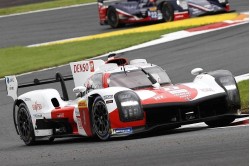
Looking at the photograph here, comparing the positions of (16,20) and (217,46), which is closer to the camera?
(217,46)

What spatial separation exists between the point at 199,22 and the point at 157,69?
48.0ft

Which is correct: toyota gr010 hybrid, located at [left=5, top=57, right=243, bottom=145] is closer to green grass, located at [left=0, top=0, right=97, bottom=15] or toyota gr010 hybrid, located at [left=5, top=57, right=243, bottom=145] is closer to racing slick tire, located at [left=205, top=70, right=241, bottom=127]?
racing slick tire, located at [left=205, top=70, right=241, bottom=127]

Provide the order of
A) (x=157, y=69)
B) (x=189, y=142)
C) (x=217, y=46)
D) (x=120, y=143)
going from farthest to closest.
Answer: (x=217, y=46)
(x=157, y=69)
(x=120, y=143)
(x=189, y=142)

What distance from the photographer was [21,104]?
15.4 meters

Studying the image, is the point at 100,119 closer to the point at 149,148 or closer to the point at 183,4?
the point at 149,148

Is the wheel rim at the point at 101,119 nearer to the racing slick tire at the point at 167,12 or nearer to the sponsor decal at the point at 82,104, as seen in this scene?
the sponsor decal at the point at 82,104

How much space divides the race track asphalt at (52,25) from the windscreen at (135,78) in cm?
1728

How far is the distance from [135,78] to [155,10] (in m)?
17.9

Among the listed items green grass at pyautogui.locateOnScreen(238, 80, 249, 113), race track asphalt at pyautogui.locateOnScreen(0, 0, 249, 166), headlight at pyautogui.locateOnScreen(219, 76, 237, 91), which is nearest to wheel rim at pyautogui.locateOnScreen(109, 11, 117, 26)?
race track asphalt at pyautogui.locateOnScreen(0, 0, 249, 166)

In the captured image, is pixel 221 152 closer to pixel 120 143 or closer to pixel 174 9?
pixel 120 143

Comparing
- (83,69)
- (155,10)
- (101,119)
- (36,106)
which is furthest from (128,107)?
(155,10)

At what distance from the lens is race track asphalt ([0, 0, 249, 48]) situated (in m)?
32.2

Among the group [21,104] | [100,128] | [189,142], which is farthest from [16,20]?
[189,142]

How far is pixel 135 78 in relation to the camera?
13.9 metres
